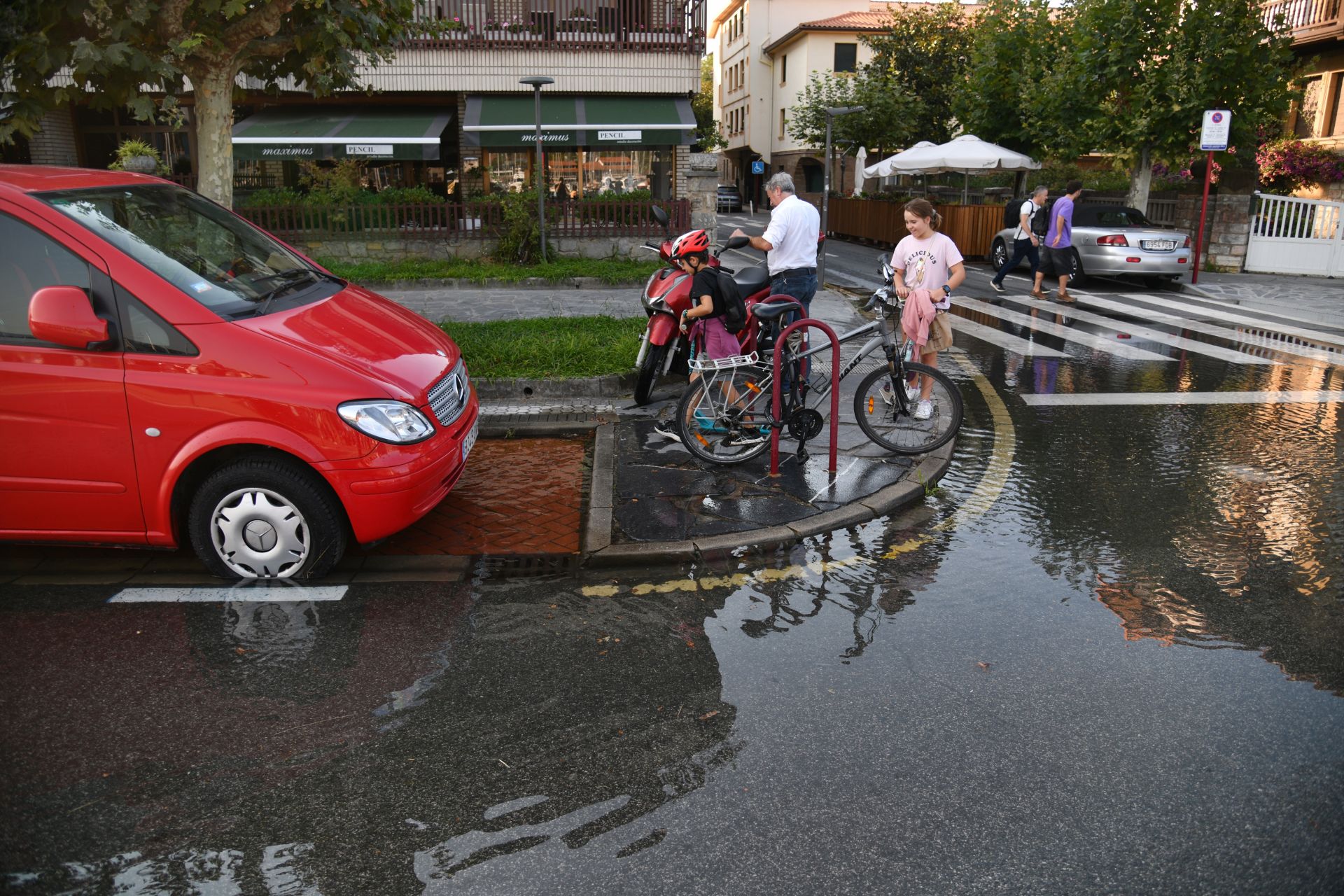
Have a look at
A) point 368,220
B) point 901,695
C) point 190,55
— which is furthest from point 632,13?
point 901,695

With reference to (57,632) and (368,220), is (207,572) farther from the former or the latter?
(368,220)

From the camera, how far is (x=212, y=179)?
8484mm

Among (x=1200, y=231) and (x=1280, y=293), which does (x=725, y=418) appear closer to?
(x=1280, y=293)

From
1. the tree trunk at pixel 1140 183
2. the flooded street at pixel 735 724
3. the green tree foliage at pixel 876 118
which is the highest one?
the green tree foliage at pixel 876 118

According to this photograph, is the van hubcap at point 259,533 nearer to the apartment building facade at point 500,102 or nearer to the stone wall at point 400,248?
the stone wall at point 400,248

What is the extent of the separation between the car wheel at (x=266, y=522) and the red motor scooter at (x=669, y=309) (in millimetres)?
3329

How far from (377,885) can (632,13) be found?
22184 millimetres

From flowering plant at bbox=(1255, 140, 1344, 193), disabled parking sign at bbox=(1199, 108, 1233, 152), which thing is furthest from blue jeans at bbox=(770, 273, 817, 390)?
flowering plant at bbox=(1255, 140, 1344, 193)

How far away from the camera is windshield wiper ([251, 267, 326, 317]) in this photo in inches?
203

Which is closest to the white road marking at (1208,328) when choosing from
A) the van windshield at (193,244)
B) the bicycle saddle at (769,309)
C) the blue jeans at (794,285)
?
the blue jeans at (794,285)

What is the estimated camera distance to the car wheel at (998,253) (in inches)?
766

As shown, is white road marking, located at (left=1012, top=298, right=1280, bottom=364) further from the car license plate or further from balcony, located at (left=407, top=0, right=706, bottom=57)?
balcony, located at (left=407, top=0, right=706, bottom=57)

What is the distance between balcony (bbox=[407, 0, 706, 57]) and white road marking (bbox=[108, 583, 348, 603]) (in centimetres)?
1892

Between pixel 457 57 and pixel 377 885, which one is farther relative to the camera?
pixel 457 57
